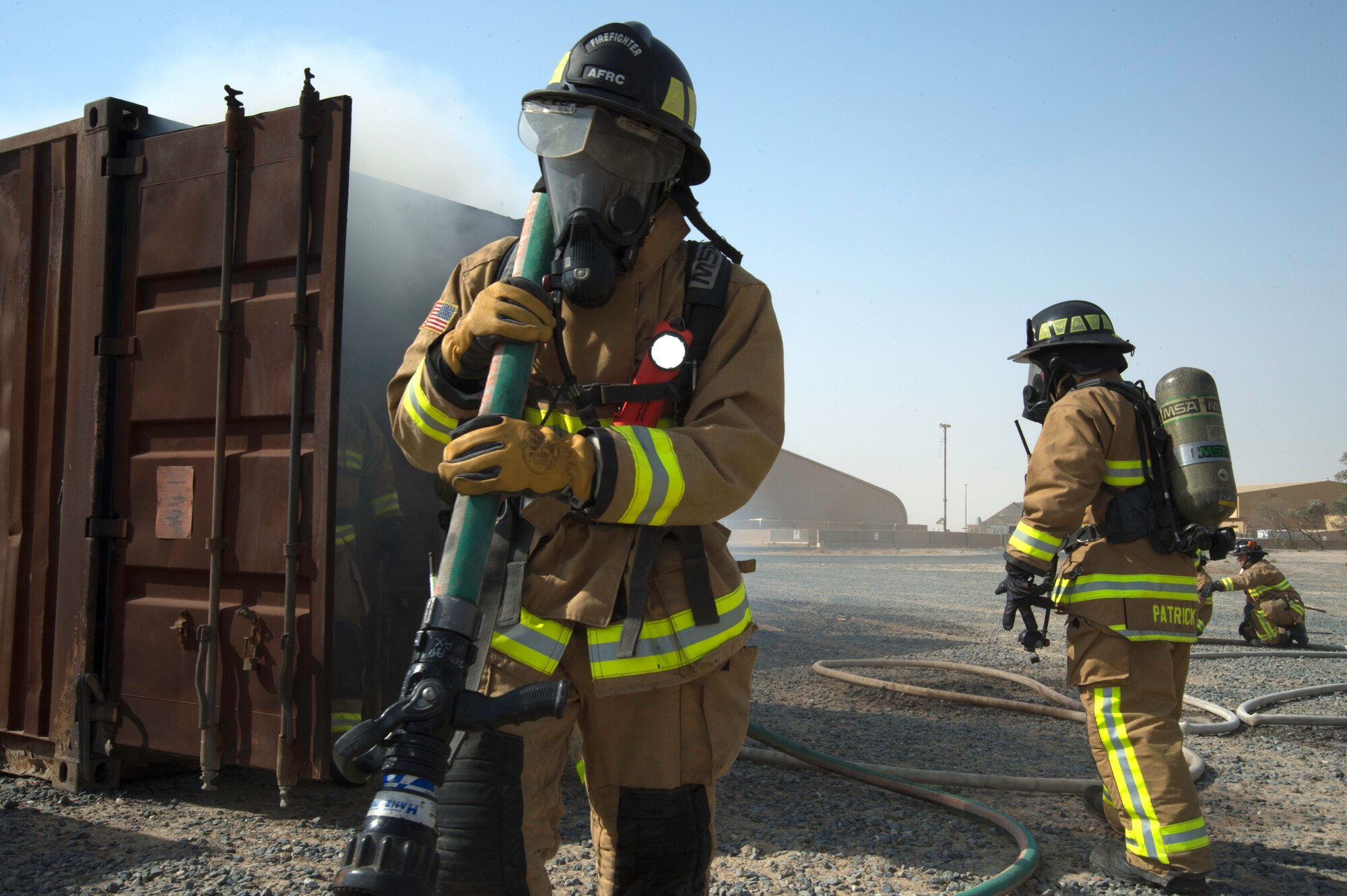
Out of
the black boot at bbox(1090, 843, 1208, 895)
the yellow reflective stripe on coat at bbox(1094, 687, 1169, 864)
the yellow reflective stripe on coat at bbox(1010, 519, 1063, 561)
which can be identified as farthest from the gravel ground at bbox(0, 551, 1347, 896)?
the yellow reflective stripe on coat at bbox(1010, 519, 1063, 561)

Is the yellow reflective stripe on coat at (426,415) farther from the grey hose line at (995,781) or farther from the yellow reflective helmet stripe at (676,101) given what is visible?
the grey hose line at (995,781)

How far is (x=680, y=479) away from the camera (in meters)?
1.65

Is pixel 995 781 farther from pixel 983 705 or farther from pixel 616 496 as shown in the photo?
pixel 616 496

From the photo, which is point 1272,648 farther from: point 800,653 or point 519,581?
point 519,581

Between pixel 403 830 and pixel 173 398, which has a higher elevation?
pixel 173 398

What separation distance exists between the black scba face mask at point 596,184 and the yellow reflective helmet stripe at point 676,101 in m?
0.04

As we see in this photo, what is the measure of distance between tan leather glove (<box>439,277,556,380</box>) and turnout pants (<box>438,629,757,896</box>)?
22.1 inches

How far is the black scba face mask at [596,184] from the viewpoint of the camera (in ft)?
5.85

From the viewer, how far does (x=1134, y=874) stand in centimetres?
314

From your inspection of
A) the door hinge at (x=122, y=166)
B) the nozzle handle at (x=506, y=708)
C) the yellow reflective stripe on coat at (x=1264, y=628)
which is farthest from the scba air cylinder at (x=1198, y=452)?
the yellow reflective stripe on coat at (x=1264, y=628)

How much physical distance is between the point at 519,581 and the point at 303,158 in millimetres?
2310

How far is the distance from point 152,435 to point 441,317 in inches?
92.7

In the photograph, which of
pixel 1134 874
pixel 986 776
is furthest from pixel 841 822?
pixel 1134 874

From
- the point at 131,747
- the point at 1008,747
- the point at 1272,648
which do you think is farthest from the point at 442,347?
the point at 1272,648
